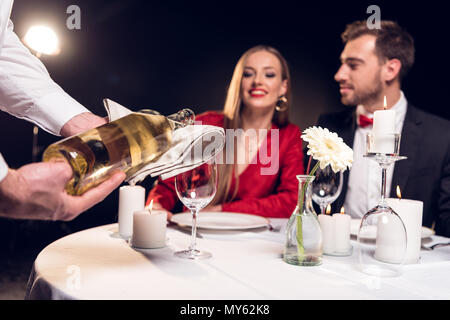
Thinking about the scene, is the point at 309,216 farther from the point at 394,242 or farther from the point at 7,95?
the point at 7,95

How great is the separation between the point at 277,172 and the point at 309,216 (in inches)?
62.3

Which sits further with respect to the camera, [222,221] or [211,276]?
[222,221]

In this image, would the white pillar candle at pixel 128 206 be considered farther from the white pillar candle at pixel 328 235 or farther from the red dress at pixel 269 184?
the red dress at pixel 269 184

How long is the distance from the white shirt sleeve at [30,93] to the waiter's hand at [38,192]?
0.39 meters

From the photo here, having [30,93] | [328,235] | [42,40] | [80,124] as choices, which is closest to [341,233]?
[328,235]

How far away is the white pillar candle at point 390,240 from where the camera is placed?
97 centimetres

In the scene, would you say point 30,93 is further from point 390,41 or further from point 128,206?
point 390,41

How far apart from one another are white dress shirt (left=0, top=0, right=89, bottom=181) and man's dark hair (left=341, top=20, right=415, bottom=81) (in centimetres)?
212

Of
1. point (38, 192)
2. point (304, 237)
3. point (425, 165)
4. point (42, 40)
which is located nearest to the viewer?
point (38, 192)

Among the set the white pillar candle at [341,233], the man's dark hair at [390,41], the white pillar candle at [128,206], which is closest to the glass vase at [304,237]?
Result: the white pillar candle at [341,233]

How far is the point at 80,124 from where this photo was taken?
3.50 feet

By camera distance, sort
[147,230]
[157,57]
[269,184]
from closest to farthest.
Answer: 1. [147,230]
2. [269,184]
3. [157,57]

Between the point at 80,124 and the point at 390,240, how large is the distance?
0.81 meters
